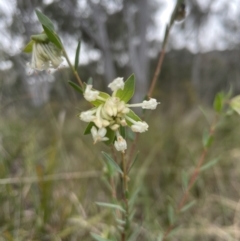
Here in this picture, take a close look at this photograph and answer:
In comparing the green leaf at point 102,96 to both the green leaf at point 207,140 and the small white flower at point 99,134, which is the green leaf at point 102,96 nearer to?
the small white flower at point 99,134

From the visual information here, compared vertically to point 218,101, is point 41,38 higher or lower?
higher

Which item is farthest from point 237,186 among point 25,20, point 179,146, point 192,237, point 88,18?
point 88,18

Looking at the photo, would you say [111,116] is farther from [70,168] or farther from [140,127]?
[70,168]

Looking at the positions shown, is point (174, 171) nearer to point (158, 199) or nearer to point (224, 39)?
point (158, 199)

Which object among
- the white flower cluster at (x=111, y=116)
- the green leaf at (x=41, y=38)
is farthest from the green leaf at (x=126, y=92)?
the green leaf at (x=41, y=38)

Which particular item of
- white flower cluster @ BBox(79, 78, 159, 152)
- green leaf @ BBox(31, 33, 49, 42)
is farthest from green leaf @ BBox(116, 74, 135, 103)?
green leaf @ BBox(31, 33, 49, 42)

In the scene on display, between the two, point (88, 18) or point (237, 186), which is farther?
point (88, 18)

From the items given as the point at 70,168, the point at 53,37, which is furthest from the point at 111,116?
the point at 70,168

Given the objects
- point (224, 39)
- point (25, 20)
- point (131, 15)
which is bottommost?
point (224, 39)
